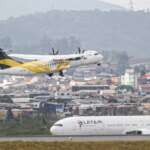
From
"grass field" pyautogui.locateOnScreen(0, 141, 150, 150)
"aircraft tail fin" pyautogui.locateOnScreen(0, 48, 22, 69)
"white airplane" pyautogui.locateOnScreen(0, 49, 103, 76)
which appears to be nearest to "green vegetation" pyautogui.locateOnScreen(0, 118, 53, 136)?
"white airplane" pyautogui.locateOnScreen(0, 49, 103, 76)

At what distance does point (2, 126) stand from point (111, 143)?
42.7 m

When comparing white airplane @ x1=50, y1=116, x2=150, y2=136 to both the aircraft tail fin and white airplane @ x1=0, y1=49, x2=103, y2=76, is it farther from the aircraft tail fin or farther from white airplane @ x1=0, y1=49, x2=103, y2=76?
the aircraft tail fin

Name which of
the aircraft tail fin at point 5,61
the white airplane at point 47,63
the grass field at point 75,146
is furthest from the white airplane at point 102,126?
the grass field at point 75,146

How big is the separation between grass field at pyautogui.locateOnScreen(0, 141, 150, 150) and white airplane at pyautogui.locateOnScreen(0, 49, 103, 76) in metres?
36.5

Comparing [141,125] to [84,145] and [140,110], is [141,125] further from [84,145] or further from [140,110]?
[140,110]

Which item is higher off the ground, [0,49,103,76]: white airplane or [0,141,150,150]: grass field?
[0,49,103,76]: white airplane

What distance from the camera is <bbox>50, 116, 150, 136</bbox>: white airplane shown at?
70812 mm

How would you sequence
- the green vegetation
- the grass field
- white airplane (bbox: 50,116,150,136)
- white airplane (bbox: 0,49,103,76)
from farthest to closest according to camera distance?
white airplane (bbox: 0,49,103,76)
the green vegetation
white airplane (bbox: 50,116,150,136)
the grass field

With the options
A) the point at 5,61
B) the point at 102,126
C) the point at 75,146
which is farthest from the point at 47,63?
the point at 75,146

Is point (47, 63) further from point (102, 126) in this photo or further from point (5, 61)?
point (102, 126)

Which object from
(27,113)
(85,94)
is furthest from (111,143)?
(85,94)

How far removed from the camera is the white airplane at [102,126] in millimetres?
70812

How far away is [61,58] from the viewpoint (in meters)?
80.2

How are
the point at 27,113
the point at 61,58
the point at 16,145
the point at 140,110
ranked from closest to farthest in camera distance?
1. the point at 16,145
2. the point at 61,58
3. the point at 27,113
4. the point at 140,110
